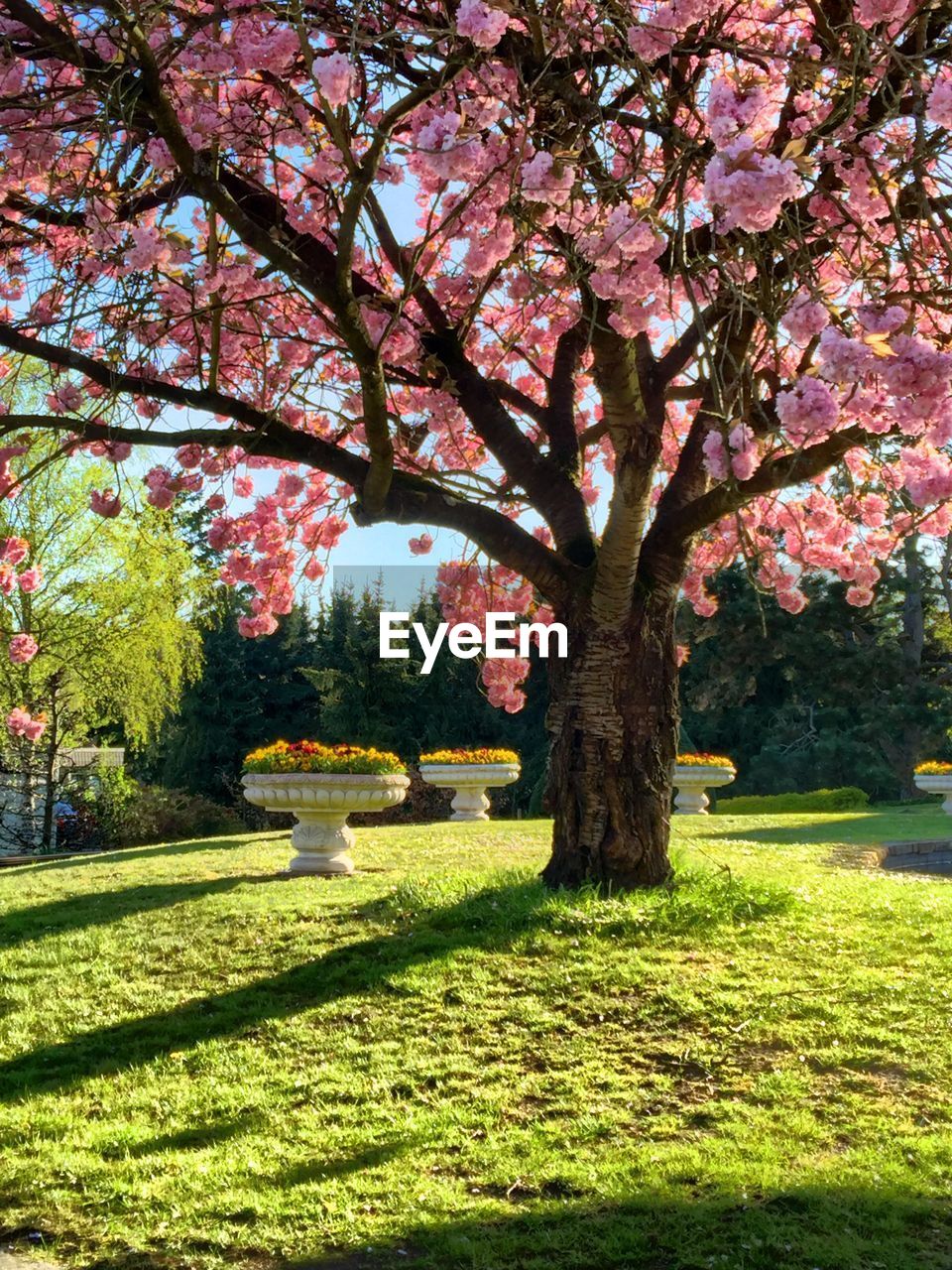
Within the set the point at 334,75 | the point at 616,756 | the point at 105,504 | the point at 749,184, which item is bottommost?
the point at 616,756

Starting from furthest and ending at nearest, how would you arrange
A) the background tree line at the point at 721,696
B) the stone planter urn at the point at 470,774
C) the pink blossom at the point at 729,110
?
the background tree line at the point at 721,696, the stone planter urn at the point at 470,774, the pink blossom at the point at 729,110

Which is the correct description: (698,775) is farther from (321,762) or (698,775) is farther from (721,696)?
(721,696)

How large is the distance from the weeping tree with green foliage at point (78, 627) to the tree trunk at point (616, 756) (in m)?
11.9

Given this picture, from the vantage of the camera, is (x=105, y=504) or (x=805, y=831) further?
(x=805, y=831)

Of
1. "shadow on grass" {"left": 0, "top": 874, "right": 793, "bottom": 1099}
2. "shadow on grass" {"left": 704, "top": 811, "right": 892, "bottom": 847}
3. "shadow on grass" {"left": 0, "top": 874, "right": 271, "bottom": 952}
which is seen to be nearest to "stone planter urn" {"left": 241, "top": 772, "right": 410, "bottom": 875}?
"shadow on grass" {"left": 0, "top": 874, "right": 271, "bottom": 952}

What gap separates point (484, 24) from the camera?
165 inches

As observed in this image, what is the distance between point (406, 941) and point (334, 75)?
4645 mm

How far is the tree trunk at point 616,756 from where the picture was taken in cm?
736

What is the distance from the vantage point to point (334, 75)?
4.30m

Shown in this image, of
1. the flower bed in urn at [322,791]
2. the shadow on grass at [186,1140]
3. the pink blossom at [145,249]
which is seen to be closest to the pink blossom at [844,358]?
the pink blossom at [145,249]

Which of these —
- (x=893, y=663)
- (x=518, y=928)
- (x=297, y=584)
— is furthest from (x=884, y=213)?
(x=893, y=663)

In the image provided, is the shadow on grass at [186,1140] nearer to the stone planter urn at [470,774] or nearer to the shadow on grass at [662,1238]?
the shadow on grass at [662,1238]

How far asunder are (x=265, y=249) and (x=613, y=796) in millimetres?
3862

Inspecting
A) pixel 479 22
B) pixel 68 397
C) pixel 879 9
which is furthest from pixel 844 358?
pixel 68 397
